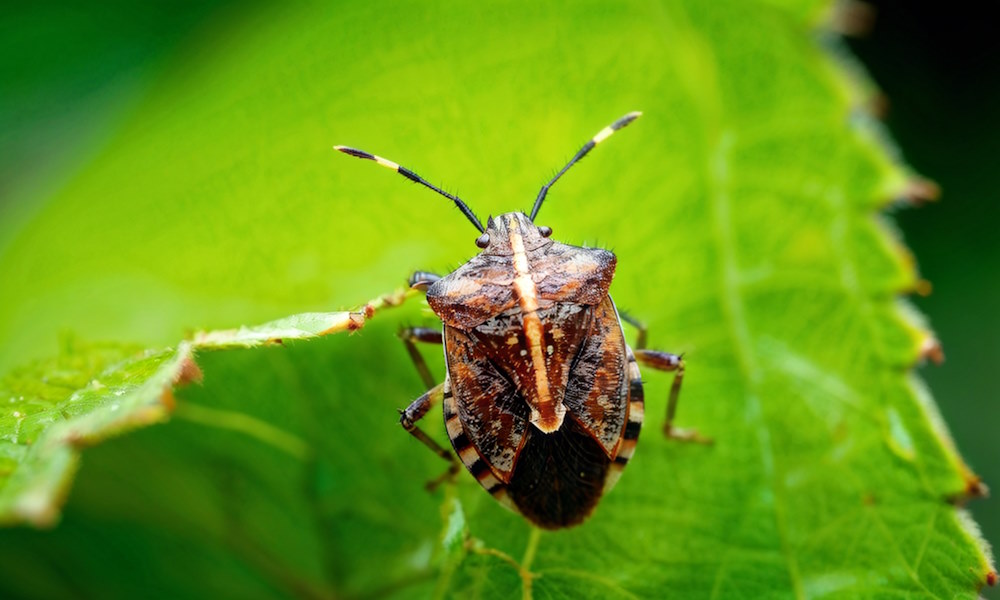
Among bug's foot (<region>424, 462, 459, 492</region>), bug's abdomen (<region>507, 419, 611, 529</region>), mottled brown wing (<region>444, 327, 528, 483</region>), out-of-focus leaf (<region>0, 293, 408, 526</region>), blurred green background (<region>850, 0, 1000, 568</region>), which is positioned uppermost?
out-of-focus leaf (<region>0, 293, 408, 526</region>)

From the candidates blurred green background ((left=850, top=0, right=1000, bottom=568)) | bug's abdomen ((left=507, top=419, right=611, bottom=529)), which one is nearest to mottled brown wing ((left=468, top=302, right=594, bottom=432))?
bug's abdomen ((left=507, top=419, right=611, bottom=529))

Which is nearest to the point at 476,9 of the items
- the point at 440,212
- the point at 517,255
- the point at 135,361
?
the point at 440,212

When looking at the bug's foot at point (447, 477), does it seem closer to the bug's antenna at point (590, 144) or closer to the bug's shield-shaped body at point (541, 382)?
the bug's shield-shaped body at point (541, 382)

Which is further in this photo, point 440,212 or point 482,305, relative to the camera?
point 440,212

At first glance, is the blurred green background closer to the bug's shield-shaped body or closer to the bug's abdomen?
the bug's shield-shaped body

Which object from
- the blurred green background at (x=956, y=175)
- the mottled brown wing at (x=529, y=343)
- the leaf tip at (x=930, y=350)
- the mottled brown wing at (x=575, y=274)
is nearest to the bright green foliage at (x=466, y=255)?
the leaf tip at (x=930, y=350)

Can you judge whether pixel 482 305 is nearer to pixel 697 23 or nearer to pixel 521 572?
pixel 521 572
